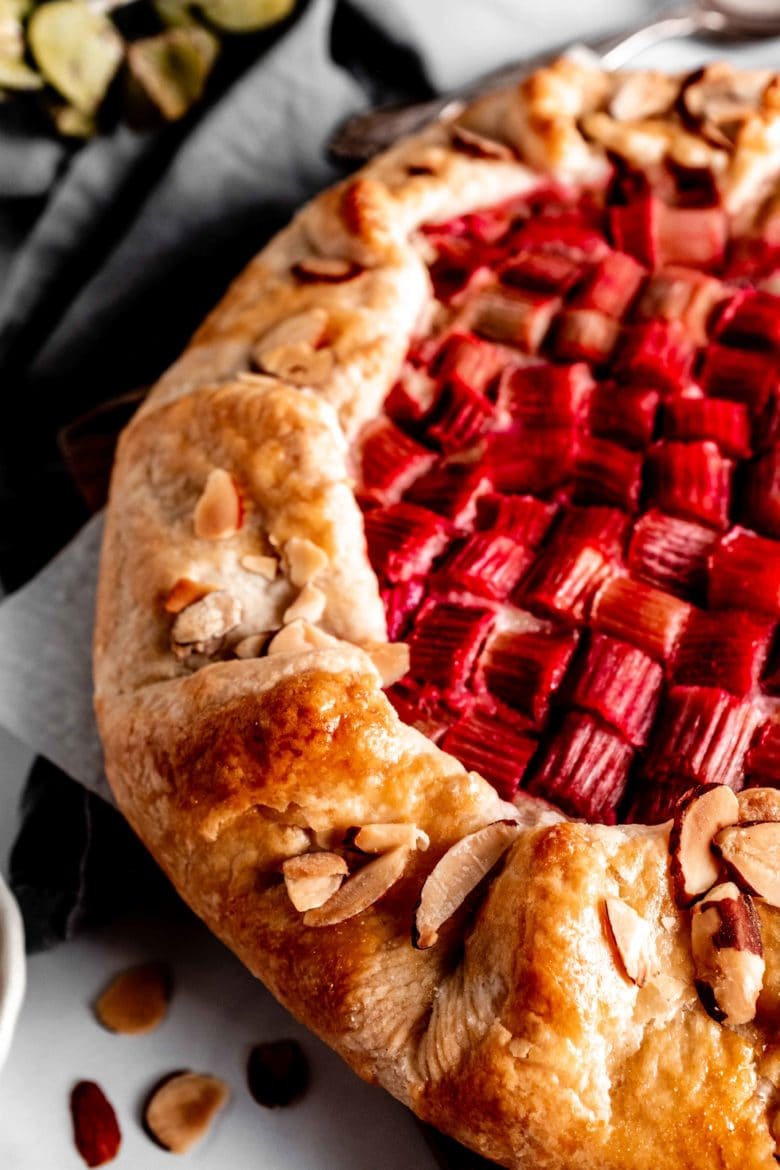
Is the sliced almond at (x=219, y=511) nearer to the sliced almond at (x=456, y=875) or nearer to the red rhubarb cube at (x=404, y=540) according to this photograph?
the red rhubarb cube at (x=404, y=540)

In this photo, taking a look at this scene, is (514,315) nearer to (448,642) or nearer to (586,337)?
(586,337)

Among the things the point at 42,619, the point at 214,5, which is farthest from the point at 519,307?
the point at 214,5

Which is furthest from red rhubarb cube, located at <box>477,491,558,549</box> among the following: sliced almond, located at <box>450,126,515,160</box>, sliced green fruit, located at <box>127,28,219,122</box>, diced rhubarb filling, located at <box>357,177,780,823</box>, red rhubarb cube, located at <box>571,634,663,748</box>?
sliced green fruit, located at <box>127,28,219,122</box>

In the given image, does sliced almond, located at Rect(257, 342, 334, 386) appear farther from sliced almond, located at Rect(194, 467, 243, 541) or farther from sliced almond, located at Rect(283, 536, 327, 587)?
sliced almond, located at Rect(283, 536, 327, 587)

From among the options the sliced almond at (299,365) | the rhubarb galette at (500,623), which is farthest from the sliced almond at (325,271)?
the sliced almond at (299,365)

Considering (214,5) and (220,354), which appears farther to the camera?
(214,5)

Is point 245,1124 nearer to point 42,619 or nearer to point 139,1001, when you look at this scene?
point 139,1001
